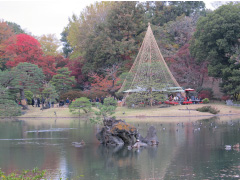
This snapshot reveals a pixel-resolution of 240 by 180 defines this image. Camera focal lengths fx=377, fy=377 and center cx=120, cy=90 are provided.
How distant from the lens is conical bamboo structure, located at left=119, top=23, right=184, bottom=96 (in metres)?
43.0

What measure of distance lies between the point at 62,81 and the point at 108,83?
21.9 feet

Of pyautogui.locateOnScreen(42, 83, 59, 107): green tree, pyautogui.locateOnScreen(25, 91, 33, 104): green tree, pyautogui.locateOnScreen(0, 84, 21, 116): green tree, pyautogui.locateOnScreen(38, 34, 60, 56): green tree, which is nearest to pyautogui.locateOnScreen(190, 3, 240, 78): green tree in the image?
pyautogui.locateOnScreen(42, 83, 59, 107): green tree

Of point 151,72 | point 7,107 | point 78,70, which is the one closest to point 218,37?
point 151,72

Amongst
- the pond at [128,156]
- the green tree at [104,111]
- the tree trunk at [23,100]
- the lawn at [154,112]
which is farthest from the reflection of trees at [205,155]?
the tree trunk at [23,100]

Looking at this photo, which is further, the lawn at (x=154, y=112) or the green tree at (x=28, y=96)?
the green tree at (x=28, y=96)

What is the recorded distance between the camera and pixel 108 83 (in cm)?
5059

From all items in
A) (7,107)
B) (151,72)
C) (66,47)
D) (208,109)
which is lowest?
(208,109)

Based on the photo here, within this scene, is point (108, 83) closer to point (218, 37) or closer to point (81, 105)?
point (81, 105)

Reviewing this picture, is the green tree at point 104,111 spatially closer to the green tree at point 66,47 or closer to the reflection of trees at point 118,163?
the reflection of trees at point 118,163

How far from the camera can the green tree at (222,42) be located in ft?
138

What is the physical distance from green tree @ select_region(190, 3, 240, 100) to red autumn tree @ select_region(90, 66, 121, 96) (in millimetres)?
12042

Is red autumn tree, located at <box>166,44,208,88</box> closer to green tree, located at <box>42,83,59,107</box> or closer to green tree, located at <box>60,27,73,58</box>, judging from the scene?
green tree, located at <box>42,83,59,107</box>

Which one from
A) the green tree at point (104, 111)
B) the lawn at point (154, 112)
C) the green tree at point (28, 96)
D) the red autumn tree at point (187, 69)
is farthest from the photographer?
the red autumn tree at point (187, 69)

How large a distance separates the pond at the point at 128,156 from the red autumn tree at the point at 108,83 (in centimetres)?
2200
